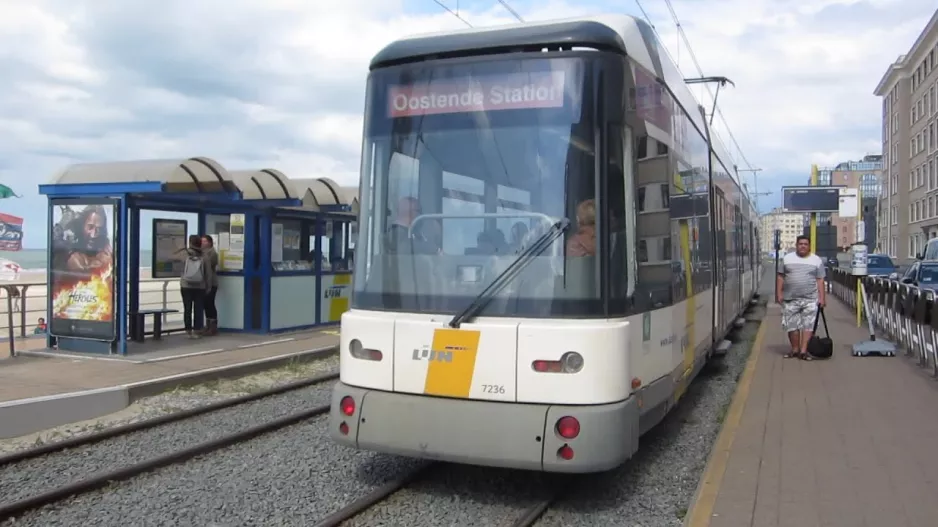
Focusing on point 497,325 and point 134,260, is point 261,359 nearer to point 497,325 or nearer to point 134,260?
point 134,260

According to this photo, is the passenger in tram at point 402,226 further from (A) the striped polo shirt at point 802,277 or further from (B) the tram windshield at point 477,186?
(A) the striped polo shirt at point 802,277

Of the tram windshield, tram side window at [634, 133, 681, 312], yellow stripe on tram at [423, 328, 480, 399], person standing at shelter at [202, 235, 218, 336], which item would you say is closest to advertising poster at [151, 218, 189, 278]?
person standing at shelter at [202, 235, 218, 336]

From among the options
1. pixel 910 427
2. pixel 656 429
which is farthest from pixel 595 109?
pixel 910 427

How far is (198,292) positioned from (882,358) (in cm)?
1016

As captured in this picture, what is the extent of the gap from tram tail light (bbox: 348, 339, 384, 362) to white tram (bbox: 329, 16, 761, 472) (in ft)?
0.05

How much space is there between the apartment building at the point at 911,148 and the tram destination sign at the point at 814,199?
61.8 meters

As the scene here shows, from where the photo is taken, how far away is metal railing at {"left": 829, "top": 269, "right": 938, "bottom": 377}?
10133mm

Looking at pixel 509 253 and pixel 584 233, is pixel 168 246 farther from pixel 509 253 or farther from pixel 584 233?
pixel 584 233

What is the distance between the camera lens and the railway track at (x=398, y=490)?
5.04m

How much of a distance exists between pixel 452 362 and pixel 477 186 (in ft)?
3.71

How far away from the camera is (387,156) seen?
18.5 feet

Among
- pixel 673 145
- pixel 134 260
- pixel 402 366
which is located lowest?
pixel 402 366

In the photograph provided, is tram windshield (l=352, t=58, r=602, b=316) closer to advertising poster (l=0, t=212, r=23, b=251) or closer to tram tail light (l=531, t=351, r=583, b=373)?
tram tail light (l=531, t=351, r=583, b=373)

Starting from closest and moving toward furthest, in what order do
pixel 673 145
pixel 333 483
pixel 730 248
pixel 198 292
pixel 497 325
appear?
pixel 497 325 < pixel 333 483 < pixel 673 145 < pixel 730 248 < pixel 198 292
